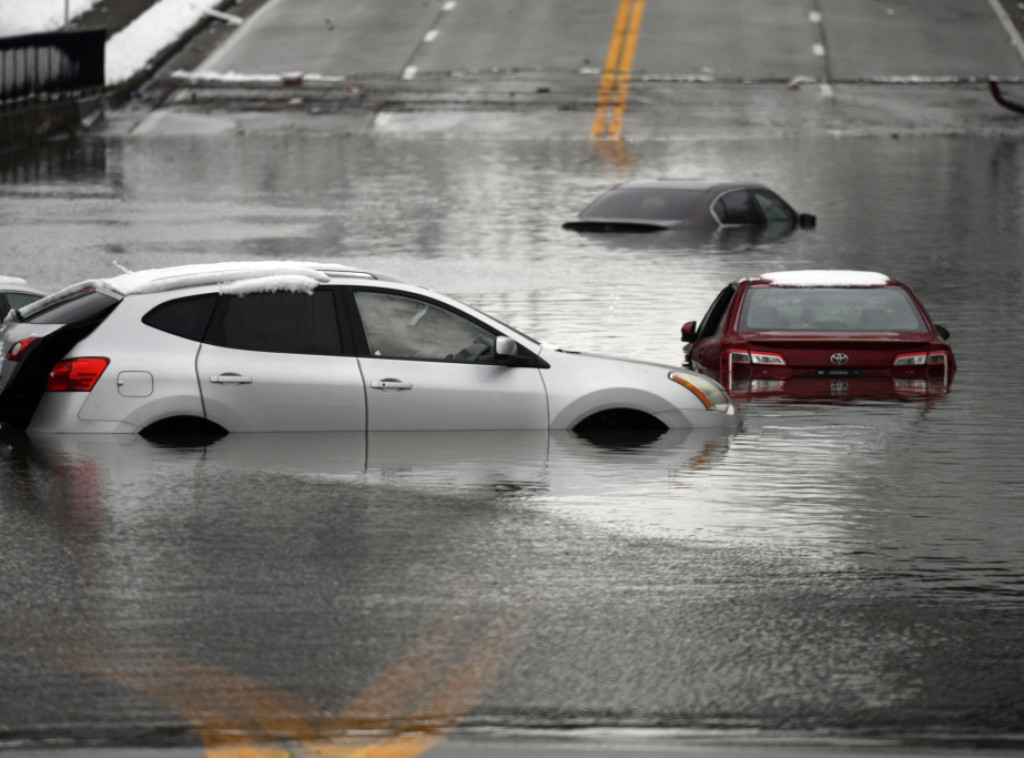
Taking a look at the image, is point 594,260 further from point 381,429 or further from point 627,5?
point 627,5

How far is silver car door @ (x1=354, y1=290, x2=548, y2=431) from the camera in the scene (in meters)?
13.3

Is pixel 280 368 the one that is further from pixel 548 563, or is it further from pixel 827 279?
pixel 827 279

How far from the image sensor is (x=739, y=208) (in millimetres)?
33344

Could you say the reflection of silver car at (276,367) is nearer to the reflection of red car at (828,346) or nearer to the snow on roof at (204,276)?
the snow on roof at (204,276)

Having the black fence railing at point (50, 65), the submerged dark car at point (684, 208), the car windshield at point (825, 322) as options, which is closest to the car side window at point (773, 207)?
the submerged dark car at point (684, 208)

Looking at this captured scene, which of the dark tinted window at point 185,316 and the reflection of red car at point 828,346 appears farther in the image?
the reflection of red car at point 828,346

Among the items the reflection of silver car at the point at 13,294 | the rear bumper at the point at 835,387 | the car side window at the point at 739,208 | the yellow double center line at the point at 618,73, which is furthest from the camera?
the yellow double center line at the point at 618,73

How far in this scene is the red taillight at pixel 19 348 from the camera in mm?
12914

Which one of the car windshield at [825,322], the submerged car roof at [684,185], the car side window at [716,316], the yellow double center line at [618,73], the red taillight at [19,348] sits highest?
the red taillight at [19,348]

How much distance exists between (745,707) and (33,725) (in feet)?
7.82

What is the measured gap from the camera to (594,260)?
28547 millimetres

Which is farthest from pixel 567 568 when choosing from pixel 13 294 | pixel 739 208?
pixel 739 208

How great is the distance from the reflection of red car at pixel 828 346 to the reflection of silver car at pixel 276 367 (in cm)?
283

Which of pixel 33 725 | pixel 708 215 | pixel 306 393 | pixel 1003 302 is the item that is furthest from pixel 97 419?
pixel 708 215
